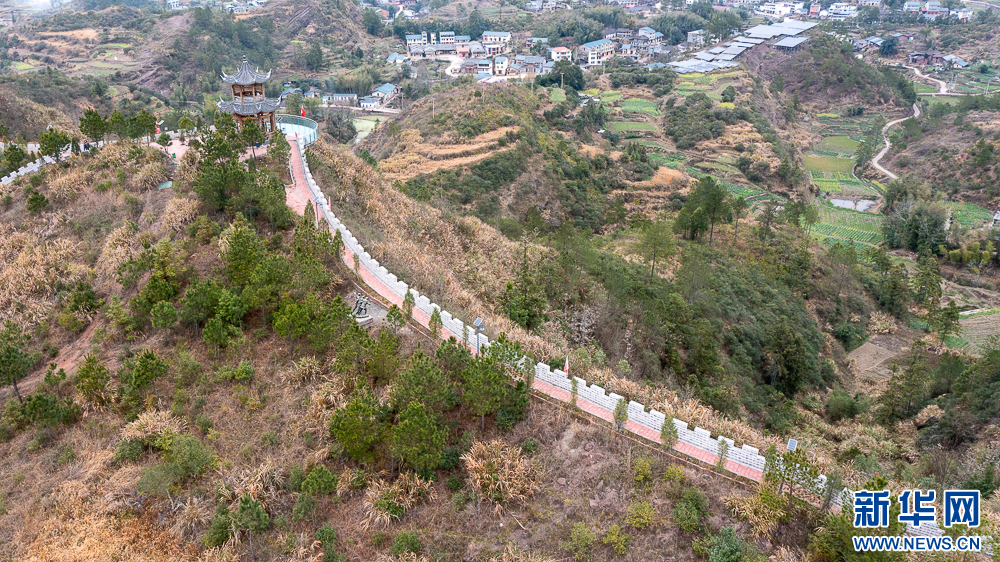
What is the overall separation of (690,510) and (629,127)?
70428mm

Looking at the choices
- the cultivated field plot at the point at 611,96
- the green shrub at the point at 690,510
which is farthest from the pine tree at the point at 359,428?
the cultivated field plot at the point at 611,96

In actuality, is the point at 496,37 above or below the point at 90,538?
above

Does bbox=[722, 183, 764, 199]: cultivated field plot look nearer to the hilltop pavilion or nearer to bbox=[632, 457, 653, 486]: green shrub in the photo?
the hilltop pavilion

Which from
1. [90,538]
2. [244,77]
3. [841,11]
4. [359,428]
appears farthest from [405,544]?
[841,11]

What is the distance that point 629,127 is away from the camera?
78.6 meters

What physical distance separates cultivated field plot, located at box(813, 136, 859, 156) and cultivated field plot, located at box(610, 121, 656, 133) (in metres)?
25.2

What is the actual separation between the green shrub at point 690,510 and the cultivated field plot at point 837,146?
274 feet

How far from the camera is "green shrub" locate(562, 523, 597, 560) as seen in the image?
13641mm

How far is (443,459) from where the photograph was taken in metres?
15.8

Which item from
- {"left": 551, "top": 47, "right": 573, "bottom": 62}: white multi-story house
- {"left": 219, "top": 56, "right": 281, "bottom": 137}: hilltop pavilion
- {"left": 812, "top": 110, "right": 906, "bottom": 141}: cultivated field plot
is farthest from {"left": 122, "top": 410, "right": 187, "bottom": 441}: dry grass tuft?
{"left": 551, "top": 47, "right": 573, "bottom": 62}: white multi-story house

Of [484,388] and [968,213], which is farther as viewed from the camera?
[968,213]

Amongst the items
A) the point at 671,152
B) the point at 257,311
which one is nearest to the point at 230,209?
the point at 257,311

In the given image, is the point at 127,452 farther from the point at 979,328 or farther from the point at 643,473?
the point at 979,328

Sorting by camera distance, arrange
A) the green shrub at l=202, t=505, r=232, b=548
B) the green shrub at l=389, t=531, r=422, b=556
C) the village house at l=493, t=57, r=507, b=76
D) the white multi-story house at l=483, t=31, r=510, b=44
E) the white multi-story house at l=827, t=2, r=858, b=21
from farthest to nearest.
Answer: the white multi-story house at l=827, t=2, r=858, b=21 → the white multi-story house at l=483, t=31, r=510, b=44 → the village house at l=493, t=57, r=507, b=76 → the green shrub at l=202, t=505, r=232, b=548 → the green shrub at l=389, t=531, r=422, b=556
